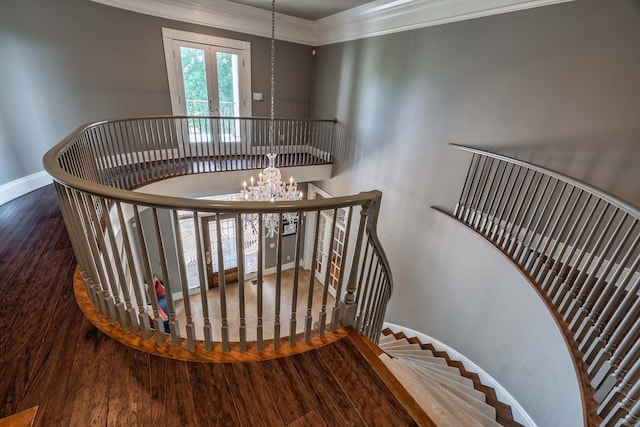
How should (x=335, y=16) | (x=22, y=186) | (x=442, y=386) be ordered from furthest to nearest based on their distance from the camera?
(x=335, y=16) < (x=22, y=186) < (x=442, y=386)

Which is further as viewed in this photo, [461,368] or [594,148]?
[461,368]

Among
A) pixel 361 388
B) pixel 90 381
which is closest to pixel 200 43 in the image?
pixel 90 381

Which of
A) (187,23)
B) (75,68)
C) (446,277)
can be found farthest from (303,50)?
(446,277)

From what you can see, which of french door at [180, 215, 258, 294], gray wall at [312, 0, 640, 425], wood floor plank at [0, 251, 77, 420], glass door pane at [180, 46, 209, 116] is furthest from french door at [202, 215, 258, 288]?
wood floor plank at [0, 251, 77, 420]

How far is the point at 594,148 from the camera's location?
8.13 ft

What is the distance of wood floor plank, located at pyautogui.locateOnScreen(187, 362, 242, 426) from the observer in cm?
117

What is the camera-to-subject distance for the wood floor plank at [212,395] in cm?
117

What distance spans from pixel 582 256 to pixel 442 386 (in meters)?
1.57

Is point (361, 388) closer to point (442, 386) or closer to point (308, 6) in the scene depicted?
point (442, 386)

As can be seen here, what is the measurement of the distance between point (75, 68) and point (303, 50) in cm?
408

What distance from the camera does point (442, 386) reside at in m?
2.52

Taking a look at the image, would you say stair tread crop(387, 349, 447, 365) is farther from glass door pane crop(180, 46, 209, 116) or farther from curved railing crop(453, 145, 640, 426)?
glass door pane crop(180, 46, 209, 116)

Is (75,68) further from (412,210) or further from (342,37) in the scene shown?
(412,210)

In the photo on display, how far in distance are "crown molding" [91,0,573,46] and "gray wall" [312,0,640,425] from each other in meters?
0.13
